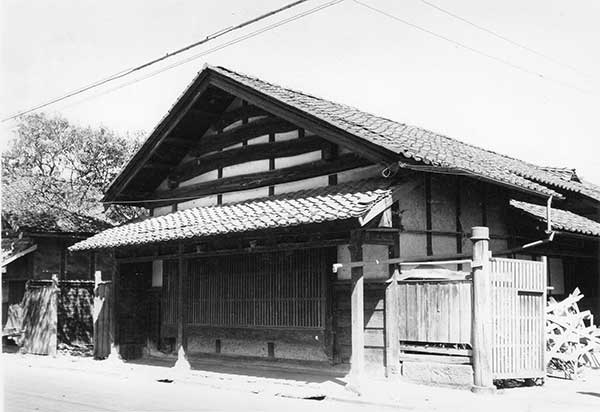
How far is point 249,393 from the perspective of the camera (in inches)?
492

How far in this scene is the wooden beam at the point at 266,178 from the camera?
14.2 meters

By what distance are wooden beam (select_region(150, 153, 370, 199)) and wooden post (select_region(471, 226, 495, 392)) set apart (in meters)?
3.26

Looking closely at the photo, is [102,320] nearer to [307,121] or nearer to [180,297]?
[180,297]

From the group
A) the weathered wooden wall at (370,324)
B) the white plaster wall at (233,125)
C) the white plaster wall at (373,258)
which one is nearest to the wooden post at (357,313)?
the weathered wooden wall at (370,324)

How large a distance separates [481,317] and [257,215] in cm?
496

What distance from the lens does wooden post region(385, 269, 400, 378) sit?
12.6 metres

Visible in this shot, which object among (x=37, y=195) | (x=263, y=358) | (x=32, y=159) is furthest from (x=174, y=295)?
(x=32, y=159)

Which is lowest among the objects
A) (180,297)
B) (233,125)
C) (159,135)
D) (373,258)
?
(180,297)

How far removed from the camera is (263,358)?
1527 cm

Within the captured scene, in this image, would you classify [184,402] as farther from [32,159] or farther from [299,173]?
[32,159]

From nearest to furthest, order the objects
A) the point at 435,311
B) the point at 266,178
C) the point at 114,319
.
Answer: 1. the point at 435,311
2. the point at 266,178
3. the point at 114,319

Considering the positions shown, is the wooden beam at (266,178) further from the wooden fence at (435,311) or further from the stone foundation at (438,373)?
the stone foundation at (438,373)

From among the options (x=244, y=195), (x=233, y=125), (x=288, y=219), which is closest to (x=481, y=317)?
(x=288, y=219)

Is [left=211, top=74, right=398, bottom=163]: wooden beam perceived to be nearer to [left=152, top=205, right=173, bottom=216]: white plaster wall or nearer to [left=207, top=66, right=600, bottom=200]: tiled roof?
[left=207, top=66, right=600, bottom=200]: tiled roof
